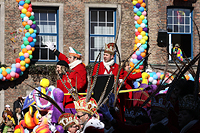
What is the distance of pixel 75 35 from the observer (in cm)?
1473

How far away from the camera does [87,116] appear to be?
20.7 ft

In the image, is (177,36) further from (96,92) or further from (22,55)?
(96,92)

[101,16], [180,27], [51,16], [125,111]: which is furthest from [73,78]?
[180,27]

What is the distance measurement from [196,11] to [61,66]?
883 cm

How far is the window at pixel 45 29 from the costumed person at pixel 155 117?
31.4ft

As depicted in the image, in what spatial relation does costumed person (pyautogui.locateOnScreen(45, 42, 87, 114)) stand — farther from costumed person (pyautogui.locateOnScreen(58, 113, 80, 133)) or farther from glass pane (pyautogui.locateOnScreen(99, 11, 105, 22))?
glass pane (pyautogui.locateOnScreen(99, 11, 105, 22))

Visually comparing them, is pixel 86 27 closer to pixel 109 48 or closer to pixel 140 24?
pixel 140 24

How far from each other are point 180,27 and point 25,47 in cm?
608

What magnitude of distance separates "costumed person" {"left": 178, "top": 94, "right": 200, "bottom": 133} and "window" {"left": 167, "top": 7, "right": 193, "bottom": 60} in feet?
33.3

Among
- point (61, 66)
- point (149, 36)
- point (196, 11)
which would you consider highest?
point (196, 11)

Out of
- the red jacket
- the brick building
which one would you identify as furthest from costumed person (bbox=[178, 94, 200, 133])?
the brick building

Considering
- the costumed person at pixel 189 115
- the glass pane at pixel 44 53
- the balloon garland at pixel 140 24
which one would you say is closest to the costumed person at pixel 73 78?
the costumed person at pixel 189 115

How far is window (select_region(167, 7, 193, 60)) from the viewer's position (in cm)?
1528

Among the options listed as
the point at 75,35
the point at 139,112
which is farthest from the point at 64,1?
the point at 139,112
